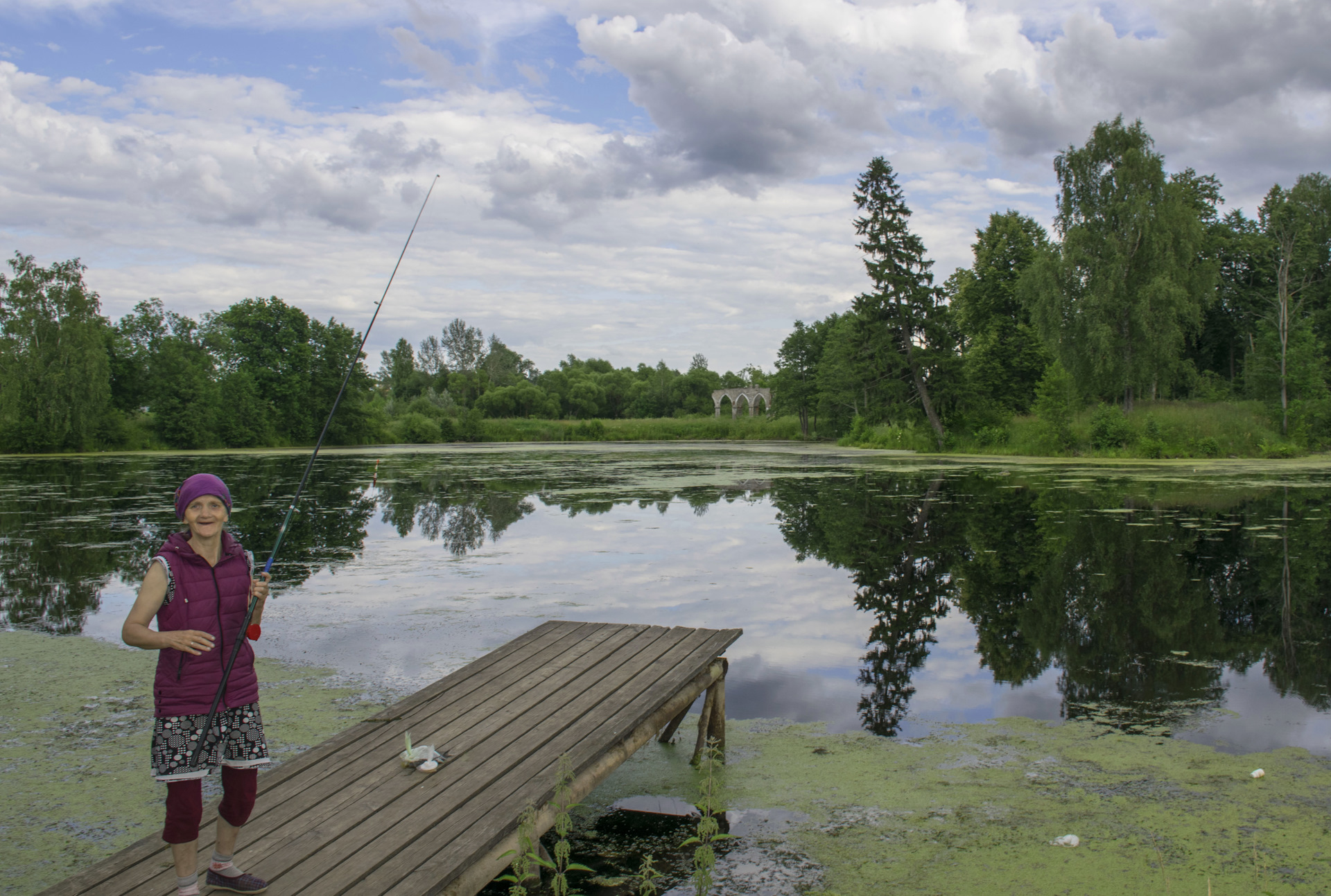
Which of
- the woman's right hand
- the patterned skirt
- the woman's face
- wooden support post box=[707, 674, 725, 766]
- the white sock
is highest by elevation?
the woman's face

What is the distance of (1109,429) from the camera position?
29500mm

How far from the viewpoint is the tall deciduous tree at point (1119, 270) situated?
1225 inches

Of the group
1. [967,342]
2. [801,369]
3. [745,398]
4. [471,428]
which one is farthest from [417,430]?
[745,398]

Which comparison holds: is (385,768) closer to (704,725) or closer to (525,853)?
A: (525,853)

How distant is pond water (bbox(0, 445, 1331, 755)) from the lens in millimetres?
5348

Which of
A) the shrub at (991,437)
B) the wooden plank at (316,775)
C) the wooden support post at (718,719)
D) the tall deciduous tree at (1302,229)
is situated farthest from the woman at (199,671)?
the tall deciduous tree at (1302,229)

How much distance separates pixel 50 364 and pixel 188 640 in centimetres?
5329

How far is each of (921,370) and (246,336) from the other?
1883 inches

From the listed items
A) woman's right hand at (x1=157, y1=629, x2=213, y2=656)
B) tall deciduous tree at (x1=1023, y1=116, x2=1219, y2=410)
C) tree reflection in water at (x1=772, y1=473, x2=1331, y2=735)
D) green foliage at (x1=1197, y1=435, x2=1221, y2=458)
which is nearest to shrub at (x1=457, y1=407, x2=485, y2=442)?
tall deciduous tree at (x1=1023, y1=116, x2=1219, y2=410)

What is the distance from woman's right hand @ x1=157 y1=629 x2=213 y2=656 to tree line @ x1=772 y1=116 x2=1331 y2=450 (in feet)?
103

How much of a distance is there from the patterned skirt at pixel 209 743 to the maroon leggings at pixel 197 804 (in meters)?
0.03

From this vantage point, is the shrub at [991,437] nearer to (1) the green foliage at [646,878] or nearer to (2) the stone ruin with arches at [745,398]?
(1) the green foliage at [646,878]

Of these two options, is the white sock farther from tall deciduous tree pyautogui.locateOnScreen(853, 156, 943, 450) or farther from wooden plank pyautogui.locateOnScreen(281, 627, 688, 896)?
tall deciduous tree pyautogui.locateOnScreen(853, 156, 943, 450)

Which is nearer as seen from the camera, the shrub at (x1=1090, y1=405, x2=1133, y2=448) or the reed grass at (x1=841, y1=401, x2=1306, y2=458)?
the reed grass at (x1=841, y1=401, x2=1306, y2=458)
